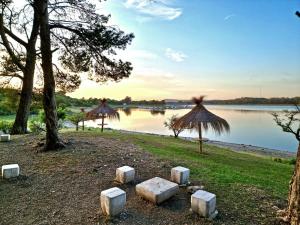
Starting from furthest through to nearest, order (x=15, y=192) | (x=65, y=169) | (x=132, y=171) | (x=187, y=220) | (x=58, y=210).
→ 1. (x=65, y=169)
2. (x=132, y=171)
3. (x=15, y=192)
4. (x=58, y=210)
5. (x=187, y=220)

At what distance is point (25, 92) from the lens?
1119 centimetres

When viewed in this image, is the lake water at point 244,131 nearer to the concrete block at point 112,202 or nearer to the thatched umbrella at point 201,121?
the thatched umbrella at point 201,121

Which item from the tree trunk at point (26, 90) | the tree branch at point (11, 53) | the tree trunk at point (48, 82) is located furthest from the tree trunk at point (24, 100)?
the tree trunk at point (48, 82)

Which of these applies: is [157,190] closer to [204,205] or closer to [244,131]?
[204,205]

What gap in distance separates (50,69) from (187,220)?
5611 mm

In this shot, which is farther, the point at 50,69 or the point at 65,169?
the point at 50,69

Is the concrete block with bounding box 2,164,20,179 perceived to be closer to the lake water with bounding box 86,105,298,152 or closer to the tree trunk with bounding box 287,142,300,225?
the tree trunk with bounding box 287,142,300,225

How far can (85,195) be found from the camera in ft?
13.7

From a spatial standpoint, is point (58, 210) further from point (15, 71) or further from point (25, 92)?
point (15, 71)

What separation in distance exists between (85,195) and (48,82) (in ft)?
13.2

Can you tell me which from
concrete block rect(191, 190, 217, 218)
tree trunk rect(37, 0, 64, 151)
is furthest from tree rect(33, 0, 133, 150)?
concrete block rect(191, 190, 217, 218)

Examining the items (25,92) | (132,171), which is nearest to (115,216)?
(132,171)

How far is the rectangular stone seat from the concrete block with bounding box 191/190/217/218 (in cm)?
47

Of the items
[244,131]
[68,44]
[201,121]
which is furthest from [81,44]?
[244,131]
